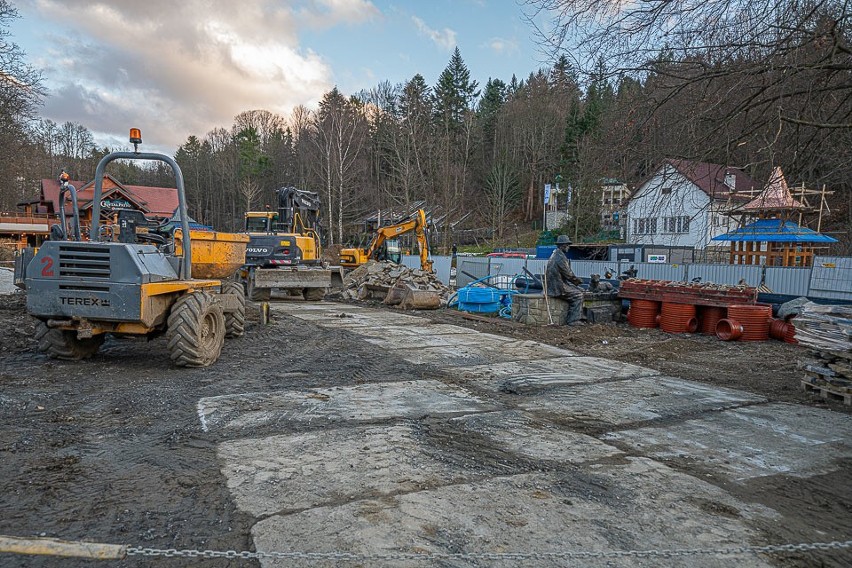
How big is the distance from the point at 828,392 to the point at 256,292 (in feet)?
50.8

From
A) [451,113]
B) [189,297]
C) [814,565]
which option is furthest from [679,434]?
[451,113]

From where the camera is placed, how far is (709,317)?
12.7 metres

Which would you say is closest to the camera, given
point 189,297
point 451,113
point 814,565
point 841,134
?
point 814,565

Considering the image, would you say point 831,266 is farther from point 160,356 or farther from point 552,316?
point 160,356

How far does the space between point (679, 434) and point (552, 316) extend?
805cm

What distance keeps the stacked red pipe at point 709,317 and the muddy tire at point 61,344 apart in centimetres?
1210

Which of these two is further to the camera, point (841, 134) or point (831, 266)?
point (831, 266)

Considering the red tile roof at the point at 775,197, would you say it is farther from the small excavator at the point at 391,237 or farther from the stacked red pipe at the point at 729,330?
the small excavator at the point at 391,237

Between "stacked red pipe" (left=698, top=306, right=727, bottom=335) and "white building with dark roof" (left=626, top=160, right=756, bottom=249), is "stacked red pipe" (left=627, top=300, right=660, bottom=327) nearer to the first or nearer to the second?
"stacked red pipe" (left=698, top=306, right=727, bottom=335)

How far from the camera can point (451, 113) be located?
56.2 meters

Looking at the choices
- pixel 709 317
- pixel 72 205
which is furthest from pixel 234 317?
pixel 709 317

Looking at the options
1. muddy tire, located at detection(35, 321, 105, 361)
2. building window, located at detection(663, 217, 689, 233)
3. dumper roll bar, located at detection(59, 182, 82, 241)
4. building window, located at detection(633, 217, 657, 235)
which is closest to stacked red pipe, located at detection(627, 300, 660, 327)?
building window, located at detection(663, 217, 689, 233)

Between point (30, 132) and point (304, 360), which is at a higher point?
point (30, 132)

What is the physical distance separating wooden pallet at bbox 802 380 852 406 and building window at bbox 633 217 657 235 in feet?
9.12
